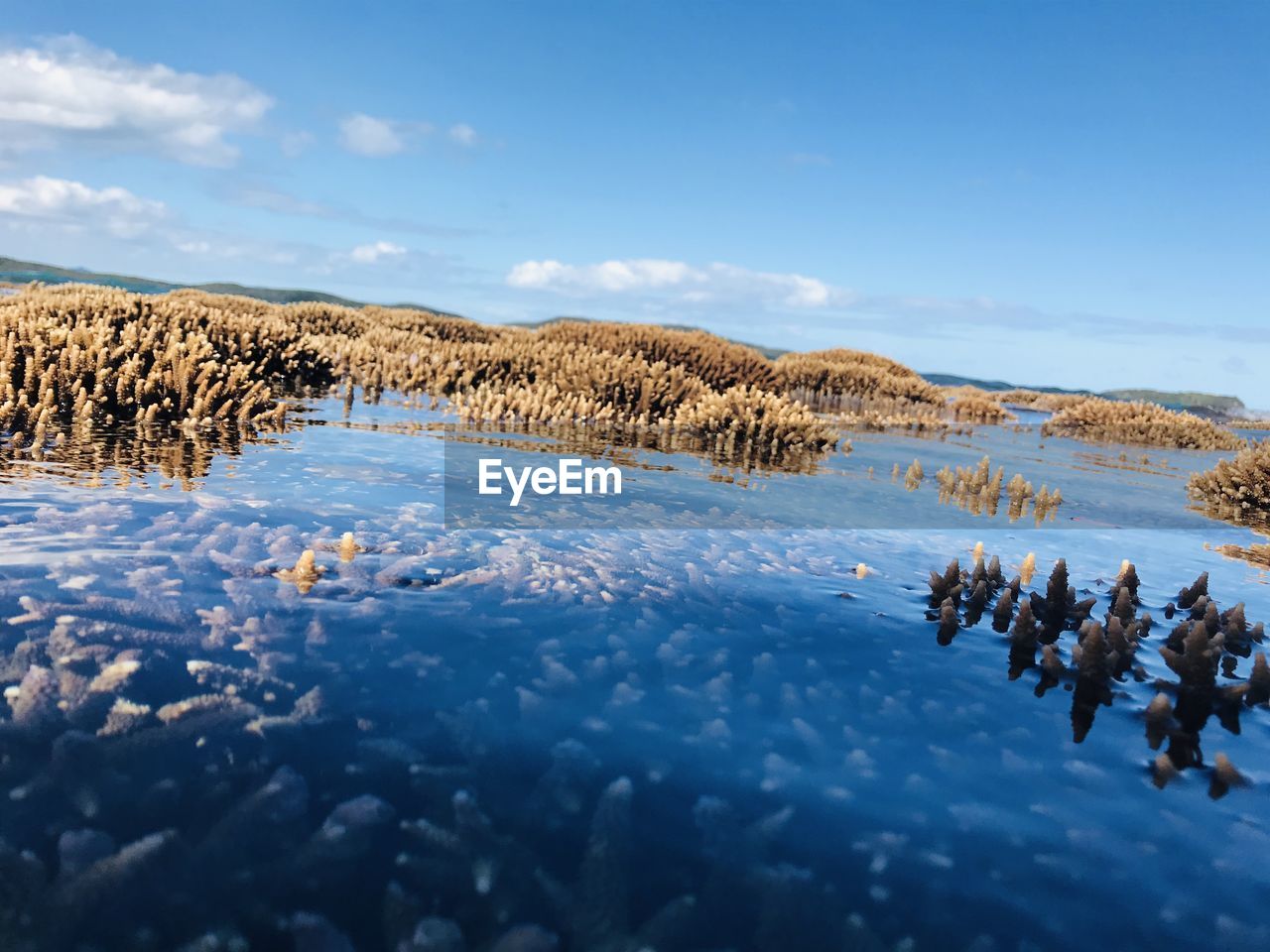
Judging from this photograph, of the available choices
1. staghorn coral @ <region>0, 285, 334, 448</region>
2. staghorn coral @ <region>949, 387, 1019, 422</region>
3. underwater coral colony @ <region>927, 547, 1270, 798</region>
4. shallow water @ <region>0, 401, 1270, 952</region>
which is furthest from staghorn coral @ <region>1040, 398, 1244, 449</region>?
staghorn coral @ <region>0, 285, 334, 448</region>

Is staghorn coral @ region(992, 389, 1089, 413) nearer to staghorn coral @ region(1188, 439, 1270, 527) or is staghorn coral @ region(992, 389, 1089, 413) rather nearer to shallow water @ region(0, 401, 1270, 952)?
staghorn coral @ region(1188, 439, 1270, 527)

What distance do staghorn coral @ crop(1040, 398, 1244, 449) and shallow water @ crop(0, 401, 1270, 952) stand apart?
70.7 ft

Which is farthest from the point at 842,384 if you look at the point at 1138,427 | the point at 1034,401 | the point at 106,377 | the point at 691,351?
the point at 1034,401

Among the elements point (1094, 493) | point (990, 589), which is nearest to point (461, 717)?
point (990, 589)

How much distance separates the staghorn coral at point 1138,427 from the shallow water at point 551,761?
21.5 metres

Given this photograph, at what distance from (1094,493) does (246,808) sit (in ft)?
41.5

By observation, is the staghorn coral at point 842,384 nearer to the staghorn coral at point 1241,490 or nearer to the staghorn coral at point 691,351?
the staghorn coral at point 691,351

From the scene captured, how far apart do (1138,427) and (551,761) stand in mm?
27686

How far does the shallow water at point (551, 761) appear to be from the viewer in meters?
2.31

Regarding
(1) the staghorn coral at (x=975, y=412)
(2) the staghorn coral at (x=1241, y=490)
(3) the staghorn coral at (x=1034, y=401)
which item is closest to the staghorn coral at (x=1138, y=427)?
(1) the staghorn coral at (x=975, y=412)

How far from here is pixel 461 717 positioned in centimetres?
330

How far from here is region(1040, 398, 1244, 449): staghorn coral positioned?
24.3 m

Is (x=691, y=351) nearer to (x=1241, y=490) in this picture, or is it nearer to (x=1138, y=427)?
(x=1241, y=490)

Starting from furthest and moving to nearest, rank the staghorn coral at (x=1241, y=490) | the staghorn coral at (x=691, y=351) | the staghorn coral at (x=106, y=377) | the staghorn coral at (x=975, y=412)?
the staghorn coral at (x=975, y=412), the staghorn coral at (x=691, y=351), the staghorn coral at (x=1241, y=490), the staghorn coral at (x=106, y=377)
